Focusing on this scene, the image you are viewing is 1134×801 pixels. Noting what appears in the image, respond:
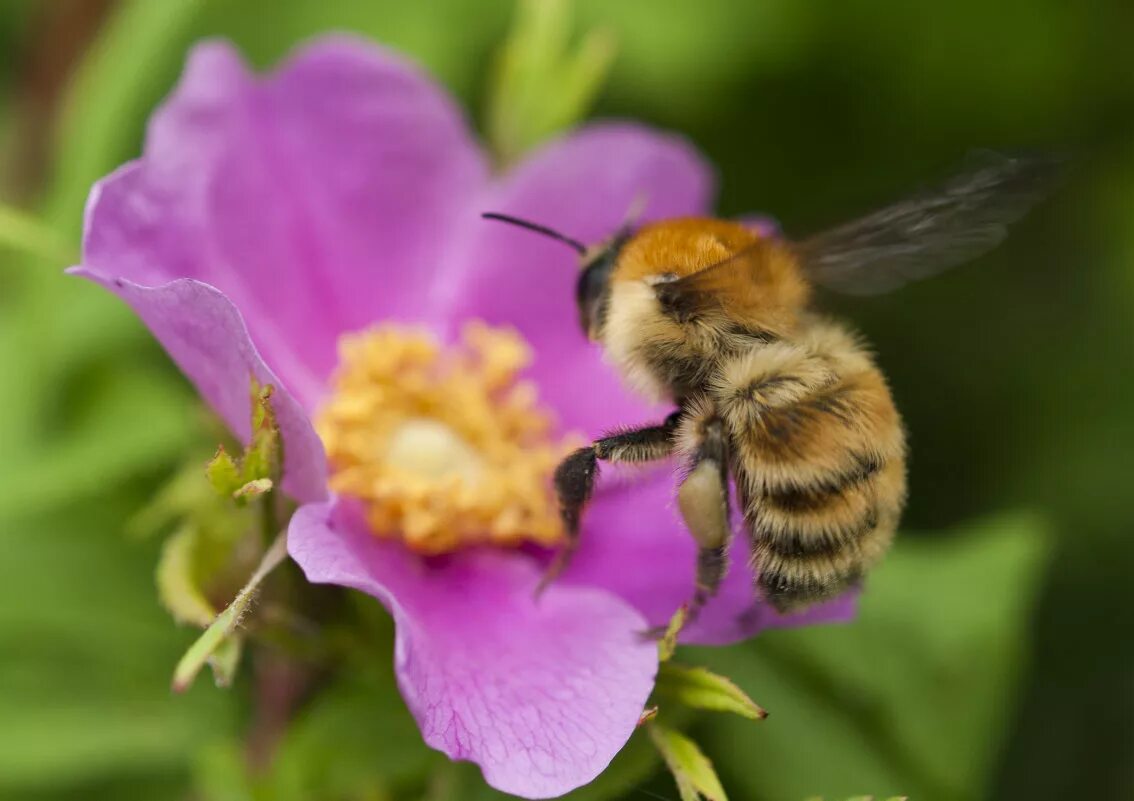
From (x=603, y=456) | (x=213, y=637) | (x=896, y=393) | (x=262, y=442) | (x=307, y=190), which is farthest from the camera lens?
(x=896, y=393)

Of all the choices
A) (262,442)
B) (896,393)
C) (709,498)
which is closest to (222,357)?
(262,442)

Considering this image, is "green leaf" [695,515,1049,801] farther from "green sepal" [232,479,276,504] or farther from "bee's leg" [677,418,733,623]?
"green sepal" [232,479,276,504]

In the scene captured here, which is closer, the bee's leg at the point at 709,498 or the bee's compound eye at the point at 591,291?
the bee's leg at the point at 709,498

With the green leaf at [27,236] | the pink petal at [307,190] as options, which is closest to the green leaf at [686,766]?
the pink petal at [307,190]

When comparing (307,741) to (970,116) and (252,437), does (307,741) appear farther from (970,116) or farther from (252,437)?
(970,116)

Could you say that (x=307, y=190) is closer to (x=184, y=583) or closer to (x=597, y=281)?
(x=597, y=281)

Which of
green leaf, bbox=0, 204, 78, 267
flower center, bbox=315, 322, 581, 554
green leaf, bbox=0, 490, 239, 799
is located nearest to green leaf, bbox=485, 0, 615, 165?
flower center, bbox=315, 322, 581, 554

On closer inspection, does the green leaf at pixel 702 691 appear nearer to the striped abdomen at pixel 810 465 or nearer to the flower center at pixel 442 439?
the striped abdomen at pixel 810 465
